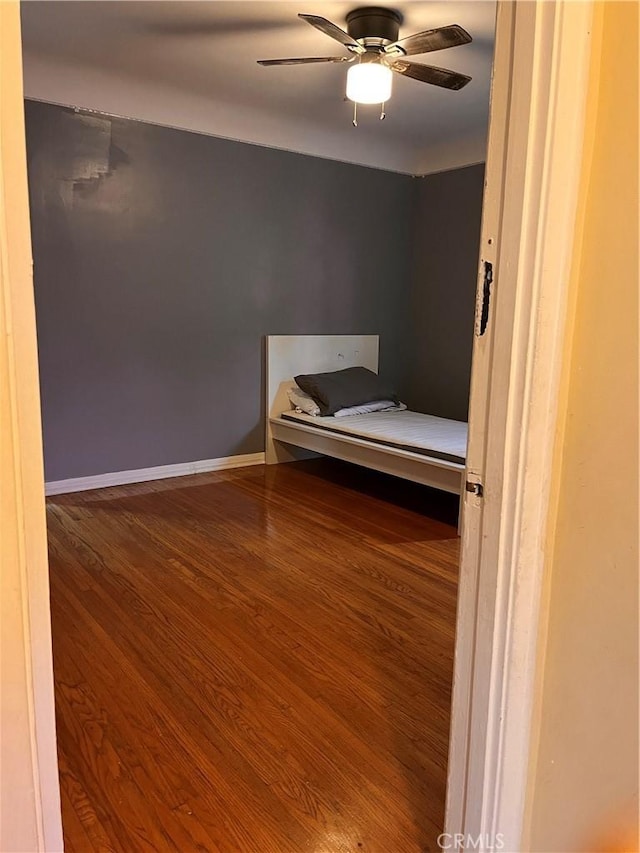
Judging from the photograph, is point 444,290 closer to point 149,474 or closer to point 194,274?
point 194,274

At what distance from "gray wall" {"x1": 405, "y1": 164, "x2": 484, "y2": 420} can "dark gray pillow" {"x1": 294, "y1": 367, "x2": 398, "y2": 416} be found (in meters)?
0.59

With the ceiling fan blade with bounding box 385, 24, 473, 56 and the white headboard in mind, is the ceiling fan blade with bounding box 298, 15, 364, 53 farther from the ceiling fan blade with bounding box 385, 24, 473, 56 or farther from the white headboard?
the white headboard

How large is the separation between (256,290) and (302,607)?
2532 millimetres

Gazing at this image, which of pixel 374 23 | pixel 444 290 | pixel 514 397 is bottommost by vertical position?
pixel 514 397

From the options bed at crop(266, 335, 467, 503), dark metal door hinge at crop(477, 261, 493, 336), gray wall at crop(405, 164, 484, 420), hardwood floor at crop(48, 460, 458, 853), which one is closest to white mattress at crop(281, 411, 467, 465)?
bed at crop(266, 335, 467, 503)

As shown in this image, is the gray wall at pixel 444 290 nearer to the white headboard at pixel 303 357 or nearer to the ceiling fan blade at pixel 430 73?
the white headboard at pixel 303 357

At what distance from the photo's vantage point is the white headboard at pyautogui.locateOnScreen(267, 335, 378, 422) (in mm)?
4391

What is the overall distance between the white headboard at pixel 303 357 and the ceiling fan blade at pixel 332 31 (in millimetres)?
1981

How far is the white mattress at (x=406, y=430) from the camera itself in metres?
3.25

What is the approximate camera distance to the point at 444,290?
4871 mm

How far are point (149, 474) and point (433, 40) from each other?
2.82 meters

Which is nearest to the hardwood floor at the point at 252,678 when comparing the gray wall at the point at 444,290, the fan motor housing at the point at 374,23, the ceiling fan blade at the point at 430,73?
the gray wall at the point at 444,290

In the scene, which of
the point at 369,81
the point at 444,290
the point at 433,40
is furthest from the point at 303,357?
the point at 433,40

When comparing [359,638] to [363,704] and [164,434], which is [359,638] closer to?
[363,704]
